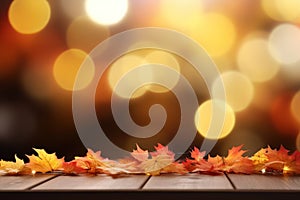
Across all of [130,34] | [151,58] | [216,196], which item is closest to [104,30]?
[130,34]

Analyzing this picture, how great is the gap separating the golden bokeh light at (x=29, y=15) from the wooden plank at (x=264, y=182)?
1344mm

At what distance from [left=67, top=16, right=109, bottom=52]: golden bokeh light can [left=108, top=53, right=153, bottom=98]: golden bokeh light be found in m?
0.14

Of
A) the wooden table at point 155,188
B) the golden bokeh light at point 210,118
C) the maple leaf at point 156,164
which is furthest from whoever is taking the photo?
the golden bokeh light at point 210,118

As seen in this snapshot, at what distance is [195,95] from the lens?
203 cm

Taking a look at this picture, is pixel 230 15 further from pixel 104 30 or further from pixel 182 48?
pixel 104 30

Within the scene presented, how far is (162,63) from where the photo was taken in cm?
209

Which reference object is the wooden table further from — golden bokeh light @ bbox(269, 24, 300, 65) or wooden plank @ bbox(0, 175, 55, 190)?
golden bokeh light @ bbox(269, 24, 300, 65)

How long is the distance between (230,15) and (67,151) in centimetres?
98

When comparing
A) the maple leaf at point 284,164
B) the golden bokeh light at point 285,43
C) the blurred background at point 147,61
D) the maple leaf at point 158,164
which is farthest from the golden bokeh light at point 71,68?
the maple leaf at point 284,164

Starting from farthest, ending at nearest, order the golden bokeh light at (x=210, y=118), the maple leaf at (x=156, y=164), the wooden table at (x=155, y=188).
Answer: the golden bokeh light at (x=210, y=118) → the maple leaf at (x=156, y=164) → the wooden table at (x=155, y=188)

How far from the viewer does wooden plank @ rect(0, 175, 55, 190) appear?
3.04ft

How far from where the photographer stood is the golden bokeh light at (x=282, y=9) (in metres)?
2.09

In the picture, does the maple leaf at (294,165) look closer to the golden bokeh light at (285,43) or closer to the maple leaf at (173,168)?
the maple leaf at (173,168)

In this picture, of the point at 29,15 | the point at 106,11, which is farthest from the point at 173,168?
the point at 29,15
